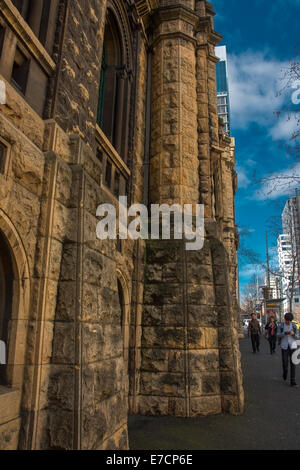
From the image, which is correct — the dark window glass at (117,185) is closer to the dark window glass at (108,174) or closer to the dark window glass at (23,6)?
the dark window glass at (108,174)

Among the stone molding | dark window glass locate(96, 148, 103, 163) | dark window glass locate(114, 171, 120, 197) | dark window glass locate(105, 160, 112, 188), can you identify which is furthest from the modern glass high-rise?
dark window glass locate(96, 148, 103, 163)

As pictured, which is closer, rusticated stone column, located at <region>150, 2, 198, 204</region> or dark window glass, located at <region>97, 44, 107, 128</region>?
dark window glass, located at <region>97, 44, 107, 128</region>

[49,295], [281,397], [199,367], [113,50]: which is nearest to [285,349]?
[281,397]

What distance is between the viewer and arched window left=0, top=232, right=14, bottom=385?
2656 mm

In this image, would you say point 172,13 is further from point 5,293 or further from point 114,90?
point 5,293

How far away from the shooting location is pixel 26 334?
9.04 ft

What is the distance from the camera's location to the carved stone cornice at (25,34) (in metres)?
3.17

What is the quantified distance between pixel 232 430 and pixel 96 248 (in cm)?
333

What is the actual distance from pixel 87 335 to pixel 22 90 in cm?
276

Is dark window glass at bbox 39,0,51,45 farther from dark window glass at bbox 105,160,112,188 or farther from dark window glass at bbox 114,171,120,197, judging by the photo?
dark window glass at bbox 114,171,120,197

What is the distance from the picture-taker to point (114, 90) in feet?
23.3

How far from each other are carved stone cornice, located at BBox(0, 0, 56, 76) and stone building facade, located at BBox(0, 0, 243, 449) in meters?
0.01

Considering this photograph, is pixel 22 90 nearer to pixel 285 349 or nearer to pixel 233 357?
pixel 233 357
